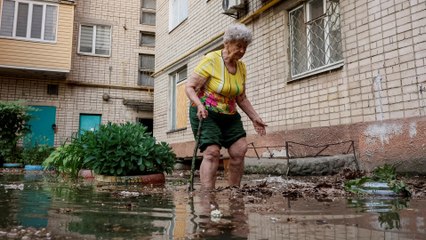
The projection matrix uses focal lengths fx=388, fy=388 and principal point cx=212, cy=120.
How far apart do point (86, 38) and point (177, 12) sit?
6314mm

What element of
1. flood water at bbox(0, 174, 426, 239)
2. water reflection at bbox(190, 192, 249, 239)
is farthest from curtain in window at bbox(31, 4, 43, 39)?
water reflection at bbox(190, 192, 249, 239)

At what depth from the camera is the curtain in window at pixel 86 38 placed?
55.1 ft

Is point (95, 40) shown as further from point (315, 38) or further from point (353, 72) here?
point (353, 72)

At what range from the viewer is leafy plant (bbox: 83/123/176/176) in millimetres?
5031

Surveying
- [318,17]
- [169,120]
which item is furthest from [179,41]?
[318,17]

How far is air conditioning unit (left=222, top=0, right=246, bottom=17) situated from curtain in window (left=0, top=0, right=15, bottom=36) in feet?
33.6

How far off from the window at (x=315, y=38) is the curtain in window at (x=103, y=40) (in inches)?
464

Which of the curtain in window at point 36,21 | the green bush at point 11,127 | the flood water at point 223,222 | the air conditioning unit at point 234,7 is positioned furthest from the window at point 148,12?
the flood water at point 223,222

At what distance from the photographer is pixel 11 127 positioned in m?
12.6

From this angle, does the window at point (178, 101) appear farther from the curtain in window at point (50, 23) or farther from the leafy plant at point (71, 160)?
the curtain in window at point (50, 23)

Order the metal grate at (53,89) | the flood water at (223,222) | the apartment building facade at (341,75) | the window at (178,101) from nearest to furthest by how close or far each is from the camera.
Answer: the flood water at (223,222) → the apartment building facade at (341,75) → the window at (178,101) → the metal grate at (53,89)

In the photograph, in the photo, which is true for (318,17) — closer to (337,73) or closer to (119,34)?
(337,73)

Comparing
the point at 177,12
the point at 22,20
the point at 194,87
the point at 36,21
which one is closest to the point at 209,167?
the point at 194,87

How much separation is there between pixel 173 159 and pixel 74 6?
41.0ft
